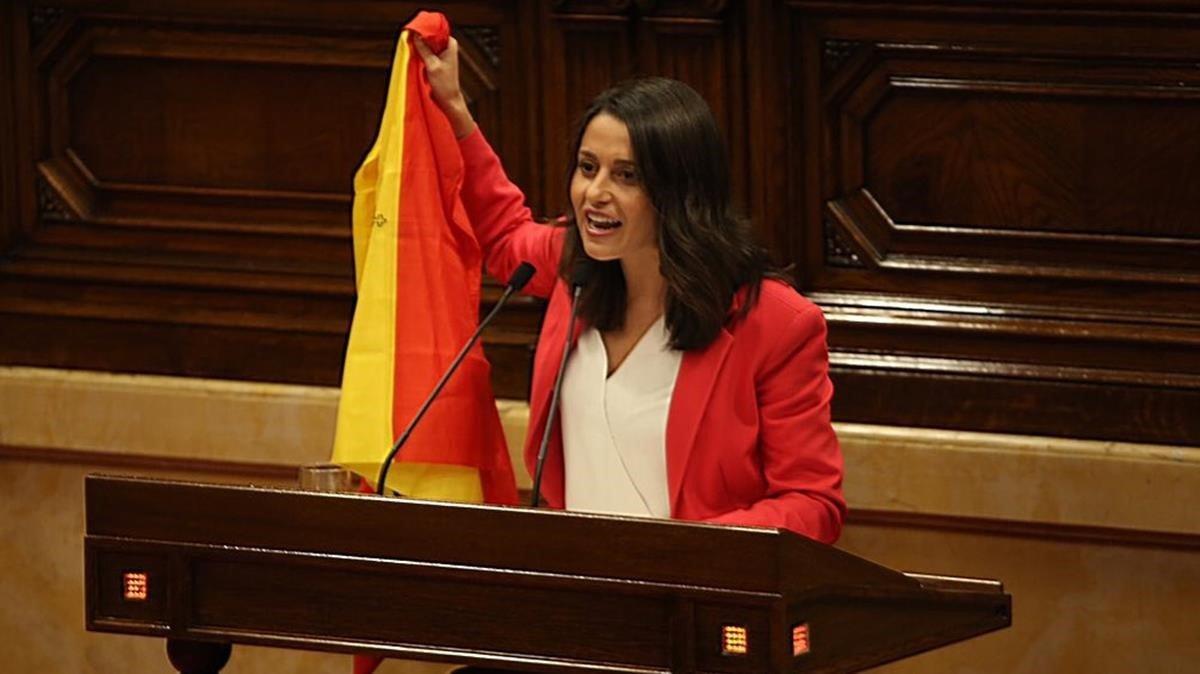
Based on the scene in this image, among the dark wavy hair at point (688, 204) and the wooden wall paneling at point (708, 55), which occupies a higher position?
the wooden wall paneling at point (708, 55)

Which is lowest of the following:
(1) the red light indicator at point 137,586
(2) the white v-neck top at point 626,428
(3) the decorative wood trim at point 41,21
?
(1) the red light indicator at point 137,586

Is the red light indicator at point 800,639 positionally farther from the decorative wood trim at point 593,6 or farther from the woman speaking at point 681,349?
the decorative wood trim at point 593,6

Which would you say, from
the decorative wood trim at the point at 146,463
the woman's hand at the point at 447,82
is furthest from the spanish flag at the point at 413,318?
the decorative wood trim at the point at 146,463

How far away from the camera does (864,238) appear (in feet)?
14.9

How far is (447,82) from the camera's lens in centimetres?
393

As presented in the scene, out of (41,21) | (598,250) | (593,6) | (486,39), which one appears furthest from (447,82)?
(41,21)

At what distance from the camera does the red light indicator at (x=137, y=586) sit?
11.0ft

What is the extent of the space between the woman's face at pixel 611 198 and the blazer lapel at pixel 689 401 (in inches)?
7.5

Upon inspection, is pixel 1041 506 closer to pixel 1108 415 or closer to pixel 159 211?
pixel 1108 415

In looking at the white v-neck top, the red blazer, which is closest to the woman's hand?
the white v-neck top

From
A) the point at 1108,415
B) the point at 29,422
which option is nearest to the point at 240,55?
the point at 29,422

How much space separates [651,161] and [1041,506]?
4.07 feet

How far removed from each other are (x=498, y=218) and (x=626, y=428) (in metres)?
0.57

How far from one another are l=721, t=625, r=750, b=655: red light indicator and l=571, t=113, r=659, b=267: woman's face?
781mm
